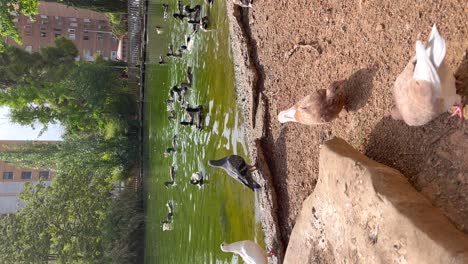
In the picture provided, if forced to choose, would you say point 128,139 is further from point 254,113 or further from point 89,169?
point 254,113

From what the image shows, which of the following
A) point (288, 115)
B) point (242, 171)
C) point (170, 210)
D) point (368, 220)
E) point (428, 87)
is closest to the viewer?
point (428, 87)

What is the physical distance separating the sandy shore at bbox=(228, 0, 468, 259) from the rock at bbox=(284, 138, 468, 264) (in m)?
0.29

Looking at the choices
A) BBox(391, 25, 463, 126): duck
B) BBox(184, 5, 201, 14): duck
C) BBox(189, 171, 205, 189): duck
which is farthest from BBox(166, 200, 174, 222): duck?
BBox(391, 25, 463, 126): duck

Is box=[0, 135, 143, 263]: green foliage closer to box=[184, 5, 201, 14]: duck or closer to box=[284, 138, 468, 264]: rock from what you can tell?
box=[184, 5, 201, 14]: duck

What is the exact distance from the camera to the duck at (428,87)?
3805mm

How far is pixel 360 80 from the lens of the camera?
18.3ft

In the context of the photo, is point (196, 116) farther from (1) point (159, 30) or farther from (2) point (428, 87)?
(2) point (428, 87)

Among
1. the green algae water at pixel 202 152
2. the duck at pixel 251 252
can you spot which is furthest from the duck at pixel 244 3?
the duck at pixel 251 252

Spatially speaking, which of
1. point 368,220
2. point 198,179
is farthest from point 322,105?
point 198,179

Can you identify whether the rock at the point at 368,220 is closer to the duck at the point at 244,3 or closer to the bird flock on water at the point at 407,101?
the bird flock on water at the point at 407,101

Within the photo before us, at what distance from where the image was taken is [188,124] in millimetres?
12695

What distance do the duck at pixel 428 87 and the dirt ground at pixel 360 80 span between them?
24 centimetres

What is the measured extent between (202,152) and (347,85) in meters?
6.40

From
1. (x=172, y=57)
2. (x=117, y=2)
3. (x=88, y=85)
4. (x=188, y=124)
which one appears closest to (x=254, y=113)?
(x=188, y=124)
